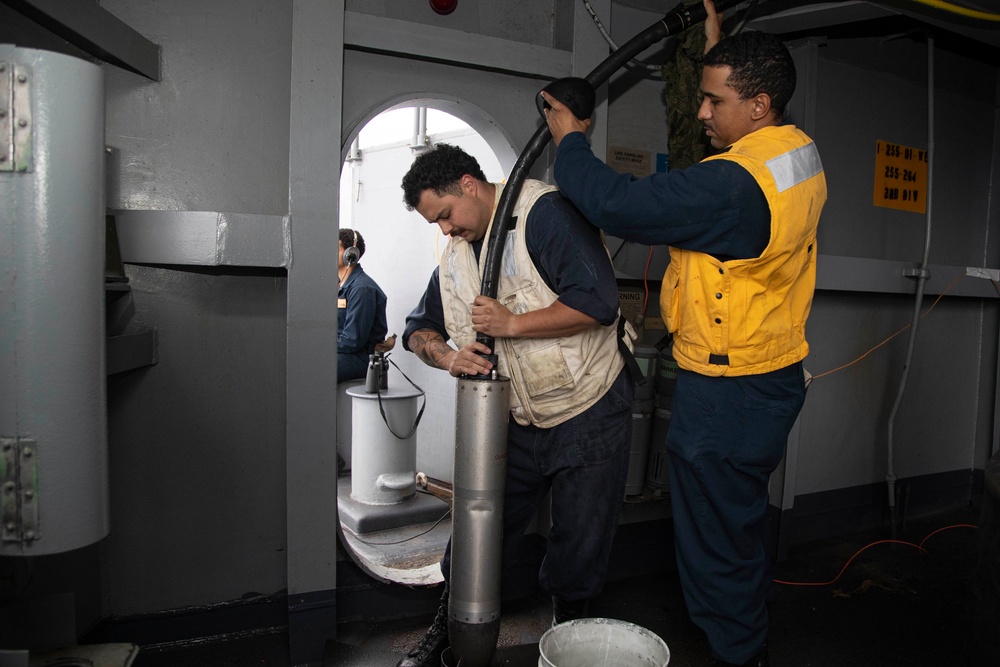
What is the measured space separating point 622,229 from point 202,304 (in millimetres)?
1482

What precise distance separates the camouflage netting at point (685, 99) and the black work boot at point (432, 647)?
196 cm

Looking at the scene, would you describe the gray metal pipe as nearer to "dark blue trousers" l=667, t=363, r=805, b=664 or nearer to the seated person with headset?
"dark blue trousers" l=667, t=363, r=805, b=664

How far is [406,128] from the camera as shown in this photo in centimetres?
506

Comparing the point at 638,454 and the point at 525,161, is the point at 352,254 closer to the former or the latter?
the point at 638,454

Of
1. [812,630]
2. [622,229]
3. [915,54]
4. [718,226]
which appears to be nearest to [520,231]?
[622,229]

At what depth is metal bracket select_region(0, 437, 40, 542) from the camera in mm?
1295

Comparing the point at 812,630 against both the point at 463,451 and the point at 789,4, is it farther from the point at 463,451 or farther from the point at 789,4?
the point at 789,4

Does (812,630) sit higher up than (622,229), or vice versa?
(622,229)

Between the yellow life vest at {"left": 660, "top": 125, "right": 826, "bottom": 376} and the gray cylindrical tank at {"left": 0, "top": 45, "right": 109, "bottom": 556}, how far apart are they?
55.3 inches

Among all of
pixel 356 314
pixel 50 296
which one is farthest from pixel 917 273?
pixel 50 296

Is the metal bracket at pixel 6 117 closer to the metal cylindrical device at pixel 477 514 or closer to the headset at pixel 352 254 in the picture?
the metal cylindrical device at pixel 477 514

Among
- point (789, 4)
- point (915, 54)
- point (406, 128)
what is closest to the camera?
point (789, 4)

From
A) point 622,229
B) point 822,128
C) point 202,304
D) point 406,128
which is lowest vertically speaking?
point 202,304

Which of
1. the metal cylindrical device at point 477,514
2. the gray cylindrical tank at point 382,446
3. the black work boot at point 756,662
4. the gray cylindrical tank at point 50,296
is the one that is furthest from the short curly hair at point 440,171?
the gray cylindrical tank at point 382,446
